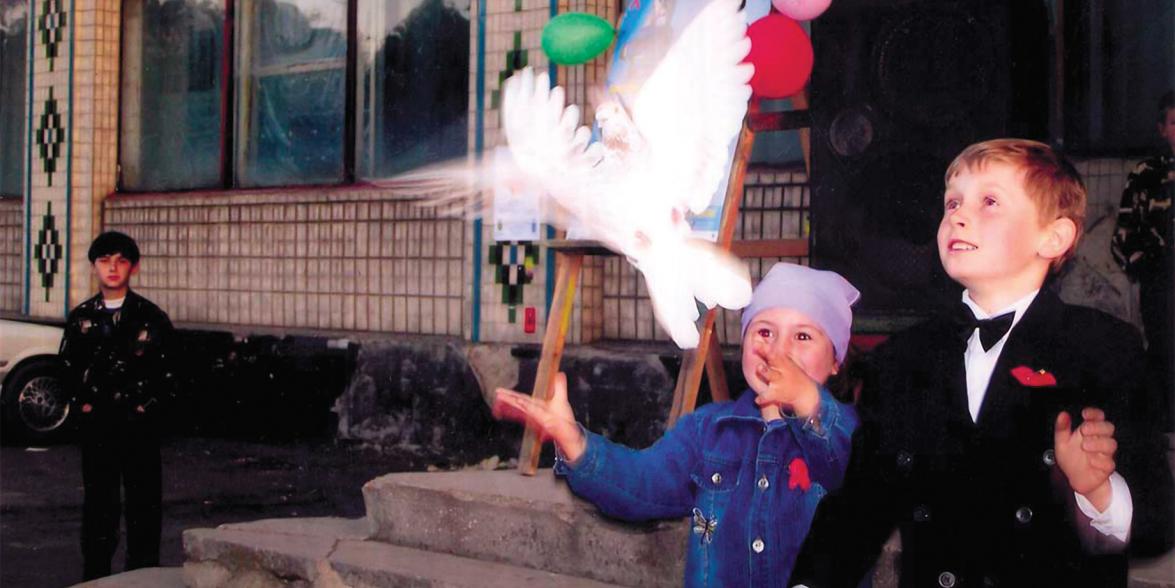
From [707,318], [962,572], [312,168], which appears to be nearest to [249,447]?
[312,168]

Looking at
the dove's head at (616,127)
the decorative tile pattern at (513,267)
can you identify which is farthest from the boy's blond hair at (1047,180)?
the decorative tile pattern at (513,267)

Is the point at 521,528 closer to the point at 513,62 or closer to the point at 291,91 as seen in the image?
the point at 513,62

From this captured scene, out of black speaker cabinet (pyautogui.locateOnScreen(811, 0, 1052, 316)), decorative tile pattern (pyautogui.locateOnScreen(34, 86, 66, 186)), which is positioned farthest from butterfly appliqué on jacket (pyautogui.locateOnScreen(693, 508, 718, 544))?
decorative tile pattern (pyautogui.locateOnScreen(34, 86, 66, 186))

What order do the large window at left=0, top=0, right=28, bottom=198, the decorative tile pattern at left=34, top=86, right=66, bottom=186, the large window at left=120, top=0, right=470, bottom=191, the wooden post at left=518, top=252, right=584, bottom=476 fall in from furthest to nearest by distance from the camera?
the large window at left=0, top=0, right=28, bottom=198, the decorative tile pattern at left=34, top=86, right=66, bottom=186, the large window at left=120, top=0, right=470, bottom=191, the wooden post at left=518, top=252, right=584, bottom=476

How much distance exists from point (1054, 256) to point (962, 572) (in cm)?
57

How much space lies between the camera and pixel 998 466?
2.02 metres

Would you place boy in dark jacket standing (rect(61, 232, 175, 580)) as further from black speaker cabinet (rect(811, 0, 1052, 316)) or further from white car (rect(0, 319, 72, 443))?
white car (rect(0, 319, 72, 443))

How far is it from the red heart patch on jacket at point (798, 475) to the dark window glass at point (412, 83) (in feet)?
14.3

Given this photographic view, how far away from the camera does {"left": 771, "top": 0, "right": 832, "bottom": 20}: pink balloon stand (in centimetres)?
308

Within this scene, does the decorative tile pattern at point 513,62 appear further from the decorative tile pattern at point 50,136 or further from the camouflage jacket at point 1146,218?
the decorative tile pattern at point 50,136

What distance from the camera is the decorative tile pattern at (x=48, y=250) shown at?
802cm

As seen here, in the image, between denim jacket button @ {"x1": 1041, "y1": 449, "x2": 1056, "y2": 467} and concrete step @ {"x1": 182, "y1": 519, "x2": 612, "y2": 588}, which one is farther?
concrete step @ {"x1": 182, "y1": 519, "x2": 612, "y2": 588}

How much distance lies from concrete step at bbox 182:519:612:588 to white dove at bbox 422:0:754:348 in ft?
3.12

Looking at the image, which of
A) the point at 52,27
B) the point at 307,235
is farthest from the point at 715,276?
the point at 52,27
